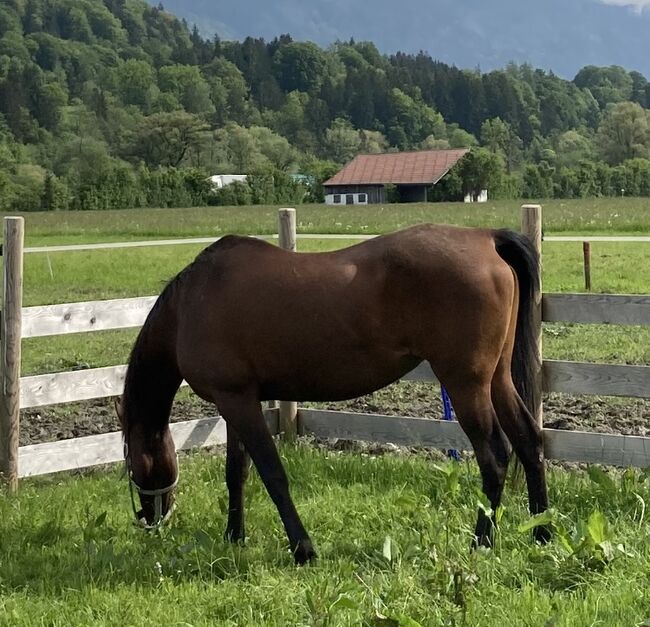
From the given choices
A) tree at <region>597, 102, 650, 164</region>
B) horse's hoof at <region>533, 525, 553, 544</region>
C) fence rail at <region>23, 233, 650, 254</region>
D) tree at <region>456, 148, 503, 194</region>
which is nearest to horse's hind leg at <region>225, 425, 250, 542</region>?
horse's hoof at <region>533, 525, 553, 544</region>

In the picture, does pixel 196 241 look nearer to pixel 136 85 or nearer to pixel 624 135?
pixel 624 135

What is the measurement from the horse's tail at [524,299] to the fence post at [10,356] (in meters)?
3.12

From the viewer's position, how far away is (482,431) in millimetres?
4695

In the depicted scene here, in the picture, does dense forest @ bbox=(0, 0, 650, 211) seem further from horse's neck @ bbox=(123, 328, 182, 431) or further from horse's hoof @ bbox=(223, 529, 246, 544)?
horse's hoof @ bbox=(223, 529, 246, 544)

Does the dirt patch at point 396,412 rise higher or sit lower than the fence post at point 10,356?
lower

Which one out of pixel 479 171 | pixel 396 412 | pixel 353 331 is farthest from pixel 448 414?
pixel 479 171

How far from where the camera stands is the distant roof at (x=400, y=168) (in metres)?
83.8

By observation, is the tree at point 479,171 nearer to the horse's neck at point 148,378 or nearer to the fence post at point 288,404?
the fence post at point 288,404

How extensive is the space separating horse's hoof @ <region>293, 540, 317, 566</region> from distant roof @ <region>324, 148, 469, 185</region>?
258 ft

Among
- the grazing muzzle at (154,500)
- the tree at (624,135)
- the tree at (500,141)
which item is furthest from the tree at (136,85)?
the grazing muzzle at (154,500)

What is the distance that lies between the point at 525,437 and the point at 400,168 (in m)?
84.7

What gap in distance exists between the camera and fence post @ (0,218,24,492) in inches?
240

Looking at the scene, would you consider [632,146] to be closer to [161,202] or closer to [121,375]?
[161,202]

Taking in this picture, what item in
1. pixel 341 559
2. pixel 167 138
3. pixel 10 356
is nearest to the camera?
pixel 341 559
